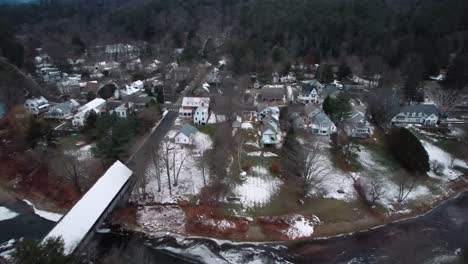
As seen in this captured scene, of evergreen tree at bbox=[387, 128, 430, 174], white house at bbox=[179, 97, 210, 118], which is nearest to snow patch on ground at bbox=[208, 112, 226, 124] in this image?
white house at bbox=[179, 97, 210, 118]

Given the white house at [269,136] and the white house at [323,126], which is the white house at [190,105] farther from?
the white house at [323,126]

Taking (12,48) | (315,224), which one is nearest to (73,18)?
(12,48)

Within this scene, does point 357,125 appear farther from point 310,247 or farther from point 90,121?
point 90,121

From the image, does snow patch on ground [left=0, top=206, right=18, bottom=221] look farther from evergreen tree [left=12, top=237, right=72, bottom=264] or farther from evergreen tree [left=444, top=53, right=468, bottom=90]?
evergreen tree [left=444, top=53, right=468, bottom=90]

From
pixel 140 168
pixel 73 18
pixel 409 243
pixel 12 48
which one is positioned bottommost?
pixel 409 243

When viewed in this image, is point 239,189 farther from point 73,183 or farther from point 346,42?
point 346,42
